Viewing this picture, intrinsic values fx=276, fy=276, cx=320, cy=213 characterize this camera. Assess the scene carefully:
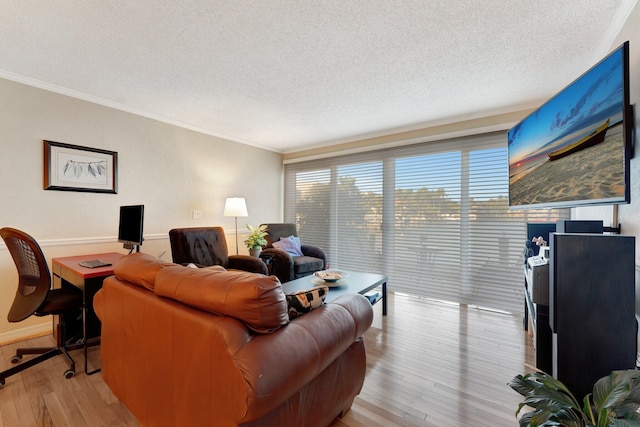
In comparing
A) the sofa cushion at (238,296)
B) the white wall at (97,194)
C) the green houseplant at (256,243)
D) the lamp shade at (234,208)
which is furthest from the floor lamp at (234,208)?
the sofa cushion at (238,296)

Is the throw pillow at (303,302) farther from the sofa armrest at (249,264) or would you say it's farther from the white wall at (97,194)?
the white wall at (97,194)

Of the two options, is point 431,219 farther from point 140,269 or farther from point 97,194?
point 97,194

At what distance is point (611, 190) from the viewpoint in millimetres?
1315

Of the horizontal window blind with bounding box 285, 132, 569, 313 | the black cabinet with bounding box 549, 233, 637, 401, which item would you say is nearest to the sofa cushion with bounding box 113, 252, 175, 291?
the black cabinet with bounding box 549, 233, 637, 401

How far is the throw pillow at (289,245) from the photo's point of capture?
4.01 metres

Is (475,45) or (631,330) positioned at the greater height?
(475,45)

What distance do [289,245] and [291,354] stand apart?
310cm

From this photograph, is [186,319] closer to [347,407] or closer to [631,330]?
[347,407]

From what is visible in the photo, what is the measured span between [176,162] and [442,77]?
10.5 ft

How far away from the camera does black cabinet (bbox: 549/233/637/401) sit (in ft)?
3.81

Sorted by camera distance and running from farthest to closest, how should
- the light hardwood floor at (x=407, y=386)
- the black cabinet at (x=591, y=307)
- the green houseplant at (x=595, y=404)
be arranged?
the light hardwood floor at (x=407, y=386), the black cabinet at (x=591, y=307), the green houseplant at (x=595, y=404)

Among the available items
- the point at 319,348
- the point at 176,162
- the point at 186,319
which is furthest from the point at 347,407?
the point at 176,162

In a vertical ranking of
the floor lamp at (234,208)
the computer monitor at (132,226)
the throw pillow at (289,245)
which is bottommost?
the throw pillow at (289,245)

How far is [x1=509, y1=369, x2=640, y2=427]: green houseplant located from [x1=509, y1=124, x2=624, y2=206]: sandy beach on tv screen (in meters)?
0.84
